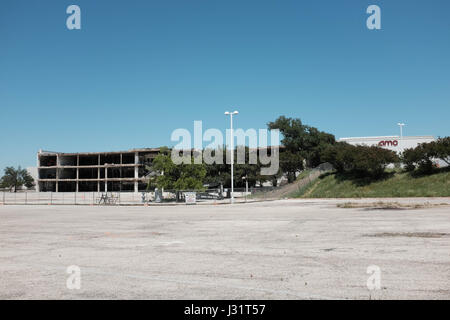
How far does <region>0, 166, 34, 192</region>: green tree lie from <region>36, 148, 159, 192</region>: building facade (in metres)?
3.31

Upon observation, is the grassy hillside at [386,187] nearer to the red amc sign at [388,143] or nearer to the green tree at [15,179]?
the red amc sign at [388,143]

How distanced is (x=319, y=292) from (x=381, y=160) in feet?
166

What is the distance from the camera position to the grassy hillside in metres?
45.4

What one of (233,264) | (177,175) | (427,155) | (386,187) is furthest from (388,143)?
(233,264)

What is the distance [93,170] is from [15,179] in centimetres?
2368

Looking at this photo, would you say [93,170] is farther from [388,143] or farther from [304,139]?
[388,143]

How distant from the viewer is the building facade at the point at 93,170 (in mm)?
107188

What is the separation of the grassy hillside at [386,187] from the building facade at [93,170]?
58722 millimetres

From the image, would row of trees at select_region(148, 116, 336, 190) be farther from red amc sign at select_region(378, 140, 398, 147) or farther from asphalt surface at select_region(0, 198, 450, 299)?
asphalt surface at select_region(0, 198, 450, 299)

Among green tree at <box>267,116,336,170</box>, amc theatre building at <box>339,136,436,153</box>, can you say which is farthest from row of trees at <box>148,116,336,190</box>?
amc theatre building at <box>339,136,436,153</box>

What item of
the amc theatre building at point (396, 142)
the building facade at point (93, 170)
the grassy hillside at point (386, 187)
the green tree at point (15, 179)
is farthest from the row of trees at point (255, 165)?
the green tree at point (15, 179)

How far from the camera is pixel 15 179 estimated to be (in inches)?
4572
